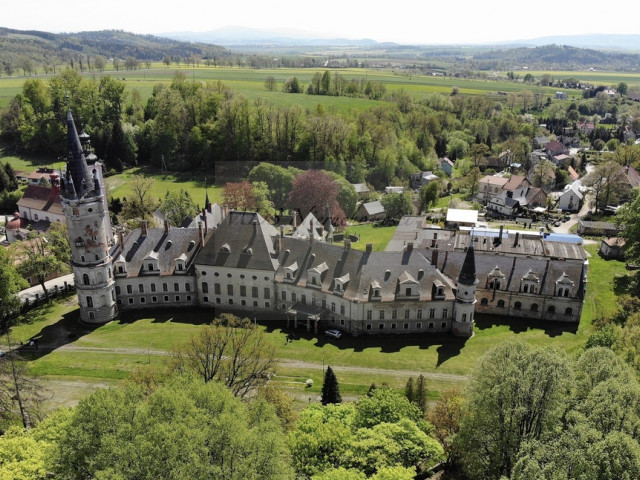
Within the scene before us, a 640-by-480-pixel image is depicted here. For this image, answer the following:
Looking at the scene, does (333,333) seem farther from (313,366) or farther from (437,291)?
(437,291)

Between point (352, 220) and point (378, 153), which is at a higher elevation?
point (378, 153)

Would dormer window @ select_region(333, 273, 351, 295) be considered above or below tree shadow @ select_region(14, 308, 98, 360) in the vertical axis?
above

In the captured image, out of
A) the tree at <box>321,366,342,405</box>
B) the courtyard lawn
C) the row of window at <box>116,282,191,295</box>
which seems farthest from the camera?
the courtyard lawn

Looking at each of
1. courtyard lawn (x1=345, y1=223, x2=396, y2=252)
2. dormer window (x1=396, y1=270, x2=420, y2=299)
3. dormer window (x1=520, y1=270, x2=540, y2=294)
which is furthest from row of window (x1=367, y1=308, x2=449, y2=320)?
courtyard lawn (x1=345, y1=223, x2=396, y2=252)

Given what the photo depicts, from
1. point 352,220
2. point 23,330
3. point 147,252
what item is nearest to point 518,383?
point 147,252

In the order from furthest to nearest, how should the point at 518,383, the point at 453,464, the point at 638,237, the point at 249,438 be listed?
1. the point at 638,237
2. the point at 453,464
3. the point at 518,383
4. the point at 249,438

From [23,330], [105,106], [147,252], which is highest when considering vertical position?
[105,106]

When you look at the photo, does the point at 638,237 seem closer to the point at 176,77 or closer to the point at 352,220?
the point at 352,220

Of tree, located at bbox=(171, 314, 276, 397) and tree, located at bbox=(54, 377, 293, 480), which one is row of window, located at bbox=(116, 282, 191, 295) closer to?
tree, located at bbox=(171, 314, 276, 397)
